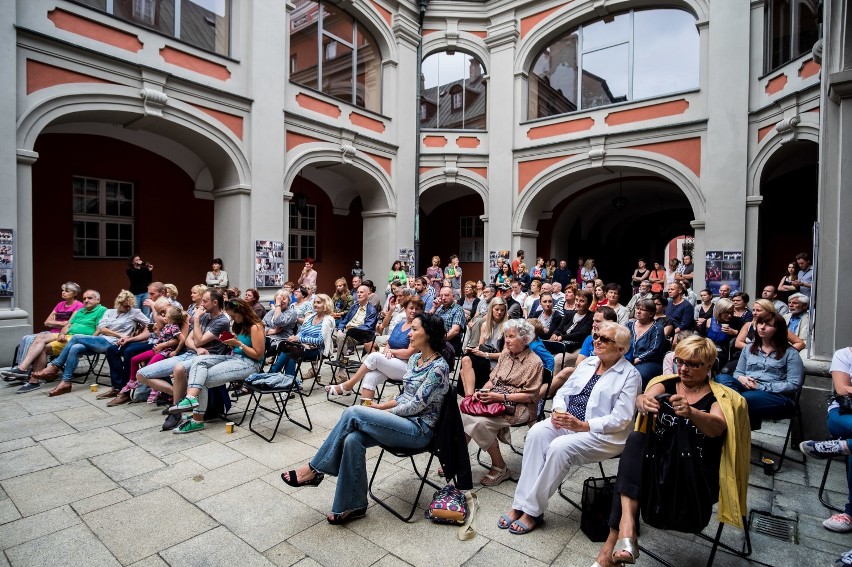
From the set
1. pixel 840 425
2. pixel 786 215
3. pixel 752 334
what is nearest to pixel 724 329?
pixel 752 334

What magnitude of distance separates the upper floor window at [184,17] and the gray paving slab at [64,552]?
8491 mm

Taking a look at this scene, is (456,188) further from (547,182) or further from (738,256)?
(738,256)

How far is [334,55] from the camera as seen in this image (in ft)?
40.0

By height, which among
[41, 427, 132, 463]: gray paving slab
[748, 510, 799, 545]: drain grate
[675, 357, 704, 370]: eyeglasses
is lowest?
[748, 510, 799, 545]: drain grate

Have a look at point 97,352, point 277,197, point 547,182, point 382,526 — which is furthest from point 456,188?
point 382,526

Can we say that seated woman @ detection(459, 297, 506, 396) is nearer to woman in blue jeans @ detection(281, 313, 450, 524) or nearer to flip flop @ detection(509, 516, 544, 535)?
woman in blue jeans @ detection(281, 313, 450, 524)

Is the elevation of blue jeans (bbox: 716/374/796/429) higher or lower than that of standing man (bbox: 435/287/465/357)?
lower

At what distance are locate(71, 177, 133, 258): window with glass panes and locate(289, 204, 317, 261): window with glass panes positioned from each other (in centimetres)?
422

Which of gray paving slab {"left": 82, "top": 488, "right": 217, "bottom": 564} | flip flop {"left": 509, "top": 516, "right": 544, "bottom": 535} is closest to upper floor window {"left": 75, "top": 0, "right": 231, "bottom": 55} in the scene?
gray paving slab {"left": 82, "top": 488, "right": 217, "bottom": 564}

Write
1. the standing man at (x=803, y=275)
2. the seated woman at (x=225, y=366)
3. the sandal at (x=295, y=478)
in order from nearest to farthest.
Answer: the sandal at (x=295, y=478) → the seated woman at (x=225, y=366) → the standing man at (x=803, y=275)

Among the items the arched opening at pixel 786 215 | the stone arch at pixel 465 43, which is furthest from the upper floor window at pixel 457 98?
the arched opening at pixel 786 215

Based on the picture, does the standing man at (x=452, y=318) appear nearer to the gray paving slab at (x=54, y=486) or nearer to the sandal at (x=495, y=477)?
the sandal at (x=495, y=477)

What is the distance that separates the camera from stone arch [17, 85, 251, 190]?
7.56 meters

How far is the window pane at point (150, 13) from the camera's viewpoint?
28.0 feet
